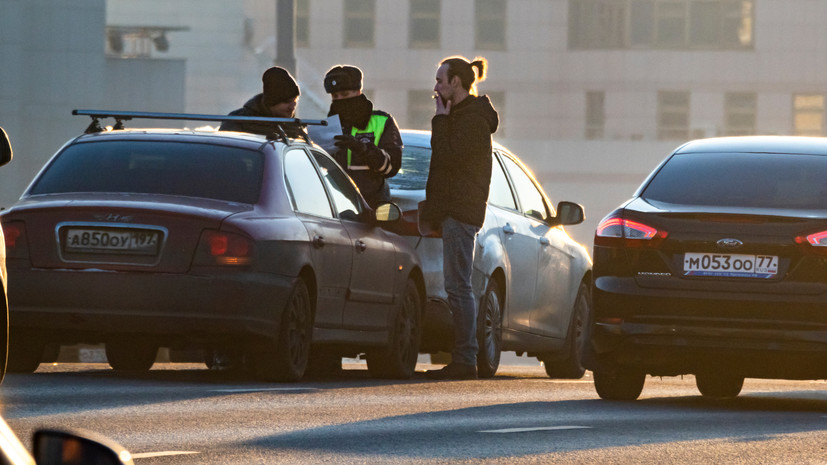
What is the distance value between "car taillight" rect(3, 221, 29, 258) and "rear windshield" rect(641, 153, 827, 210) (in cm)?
343

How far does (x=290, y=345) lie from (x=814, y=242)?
2898mm

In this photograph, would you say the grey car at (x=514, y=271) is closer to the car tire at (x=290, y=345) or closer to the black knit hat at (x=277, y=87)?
the black knit hat at (x=277, y=87)

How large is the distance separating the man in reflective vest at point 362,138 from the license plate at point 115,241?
2499 mm

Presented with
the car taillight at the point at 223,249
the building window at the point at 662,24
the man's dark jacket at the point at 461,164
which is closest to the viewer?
the car taillight at the point at 223,249

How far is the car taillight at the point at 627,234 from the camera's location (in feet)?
33.1

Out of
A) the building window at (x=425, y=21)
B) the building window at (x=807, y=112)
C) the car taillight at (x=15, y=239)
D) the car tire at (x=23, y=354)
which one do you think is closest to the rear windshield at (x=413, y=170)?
the car tire at (x=23, y=354)

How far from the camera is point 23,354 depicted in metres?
10.9

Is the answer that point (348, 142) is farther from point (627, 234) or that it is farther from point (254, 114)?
point (627, 234)

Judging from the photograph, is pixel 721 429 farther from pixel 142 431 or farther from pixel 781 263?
pixel 142 431

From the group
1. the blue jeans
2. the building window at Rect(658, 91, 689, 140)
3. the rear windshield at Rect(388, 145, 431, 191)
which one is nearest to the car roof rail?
the blue jeans

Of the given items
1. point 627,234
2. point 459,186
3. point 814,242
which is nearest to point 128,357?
point 459,186

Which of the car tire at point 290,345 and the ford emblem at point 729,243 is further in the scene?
the car tire at point 290,345

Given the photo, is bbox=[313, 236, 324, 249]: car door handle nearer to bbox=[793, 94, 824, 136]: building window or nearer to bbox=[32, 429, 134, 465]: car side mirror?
bbox=[32, 429, 134, 465]: car side mirror

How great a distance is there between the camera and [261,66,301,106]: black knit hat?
41.0 ft
